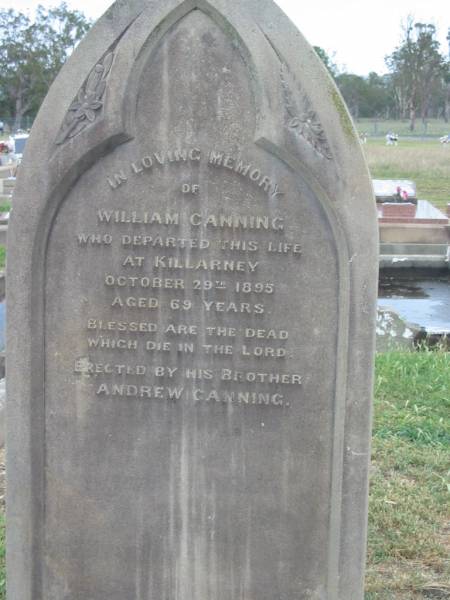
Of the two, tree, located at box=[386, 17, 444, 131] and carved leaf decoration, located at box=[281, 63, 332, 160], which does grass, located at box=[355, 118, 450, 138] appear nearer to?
tree, located at box=[386, 17, 444, 131]

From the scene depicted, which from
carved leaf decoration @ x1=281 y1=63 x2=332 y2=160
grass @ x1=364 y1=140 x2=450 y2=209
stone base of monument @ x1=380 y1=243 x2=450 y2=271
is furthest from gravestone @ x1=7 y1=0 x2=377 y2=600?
grass @ x1=364 y1=140 x2=450 y2=209

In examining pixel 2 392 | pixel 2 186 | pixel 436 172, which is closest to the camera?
pixel 2 392

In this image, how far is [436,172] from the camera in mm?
30672

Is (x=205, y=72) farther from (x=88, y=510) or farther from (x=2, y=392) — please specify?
(x=2, y=392)

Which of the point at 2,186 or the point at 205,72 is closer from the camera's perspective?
the point at 205,72

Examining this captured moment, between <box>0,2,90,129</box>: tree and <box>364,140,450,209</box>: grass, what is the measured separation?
31591 millimetres

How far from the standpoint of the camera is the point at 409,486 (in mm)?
4656

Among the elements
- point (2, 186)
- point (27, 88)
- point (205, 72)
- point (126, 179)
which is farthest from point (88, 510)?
point (27, 88)

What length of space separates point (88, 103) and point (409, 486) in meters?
2.89

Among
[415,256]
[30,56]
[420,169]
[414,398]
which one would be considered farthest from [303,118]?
[30,56]

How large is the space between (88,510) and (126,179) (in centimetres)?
133

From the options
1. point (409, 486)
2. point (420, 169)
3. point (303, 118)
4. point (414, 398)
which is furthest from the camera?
point (420, 169)

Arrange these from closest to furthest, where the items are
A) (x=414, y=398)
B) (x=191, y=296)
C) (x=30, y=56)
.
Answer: (x=191, y=296) → (x=414, y=398) → (x=30, y=56)

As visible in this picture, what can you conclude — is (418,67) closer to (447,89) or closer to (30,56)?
(447,89)
